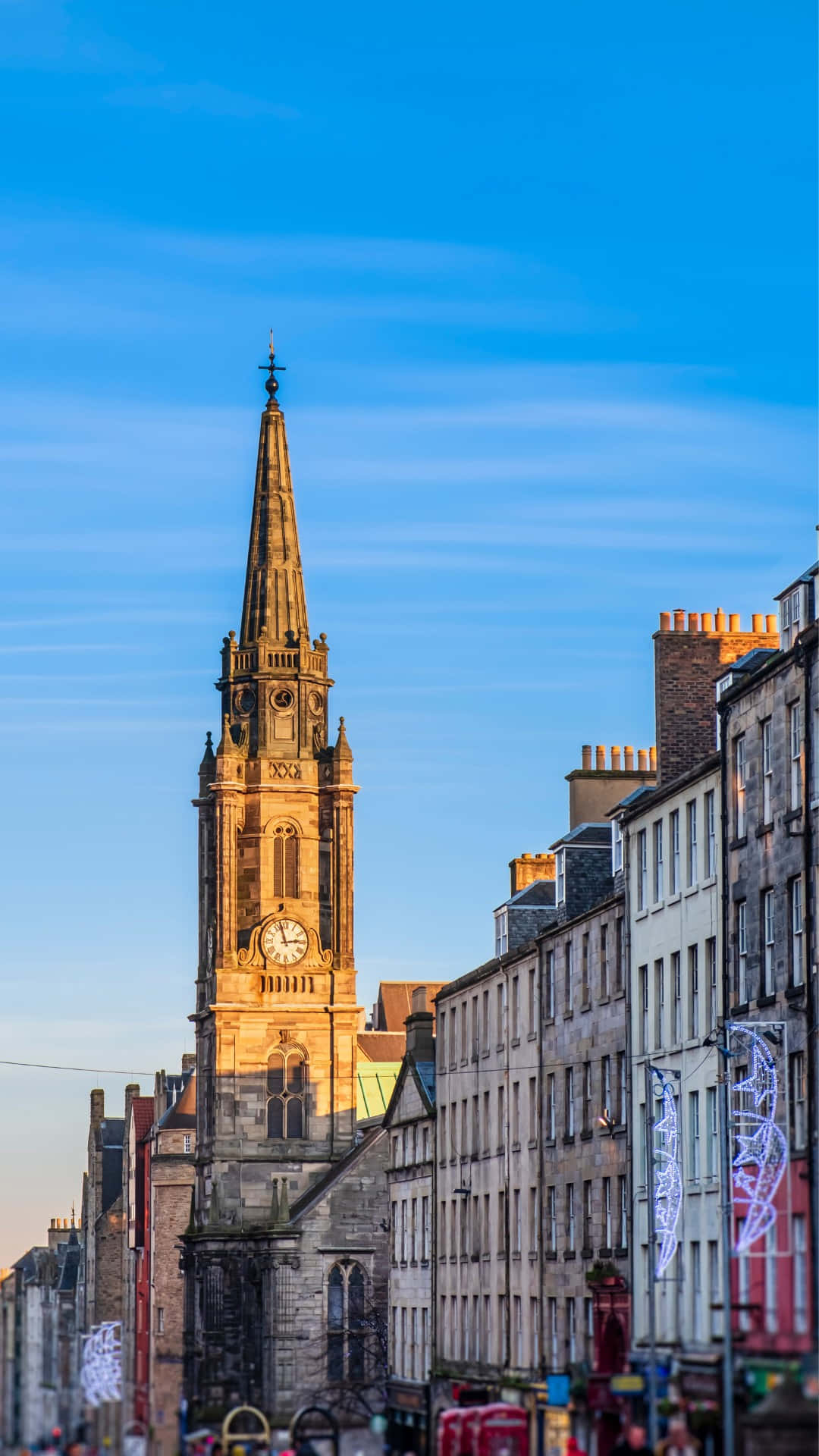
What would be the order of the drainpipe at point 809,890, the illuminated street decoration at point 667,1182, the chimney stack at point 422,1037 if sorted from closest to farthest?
the drainpipe at point 809,890 < the illuminated street decoration at point 667,1182 < the chimney stack at point 422,1037

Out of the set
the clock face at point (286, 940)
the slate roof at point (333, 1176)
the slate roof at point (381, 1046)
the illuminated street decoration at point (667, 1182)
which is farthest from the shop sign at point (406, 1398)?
the slate roof at point (381, 1046)

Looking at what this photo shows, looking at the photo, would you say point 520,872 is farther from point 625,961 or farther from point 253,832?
point 253,832

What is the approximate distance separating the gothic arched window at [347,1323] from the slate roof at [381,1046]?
46.6 metres

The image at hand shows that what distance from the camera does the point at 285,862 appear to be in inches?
4882

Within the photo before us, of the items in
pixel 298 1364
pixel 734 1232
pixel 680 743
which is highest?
pixel 680 743

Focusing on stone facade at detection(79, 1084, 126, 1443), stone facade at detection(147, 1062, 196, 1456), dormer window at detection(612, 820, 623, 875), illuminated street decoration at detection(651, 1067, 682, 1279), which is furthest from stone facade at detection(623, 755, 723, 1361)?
stone facade at detection(79, 1084, 126, 1443)

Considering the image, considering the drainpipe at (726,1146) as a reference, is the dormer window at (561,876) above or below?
above

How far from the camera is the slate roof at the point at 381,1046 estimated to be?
162 m

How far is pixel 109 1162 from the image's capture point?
168 metres

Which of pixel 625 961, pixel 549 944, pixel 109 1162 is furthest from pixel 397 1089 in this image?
pixel 109 1162

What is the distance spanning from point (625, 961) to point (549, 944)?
28.9 feet

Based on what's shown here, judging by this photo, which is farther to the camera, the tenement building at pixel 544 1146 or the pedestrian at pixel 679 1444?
the tenement building at pixel 544 1146

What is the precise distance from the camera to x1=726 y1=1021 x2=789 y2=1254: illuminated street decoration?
4916 cm

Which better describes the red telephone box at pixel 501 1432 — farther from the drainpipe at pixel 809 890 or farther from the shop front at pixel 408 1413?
the shop front at pixel 408 1413
